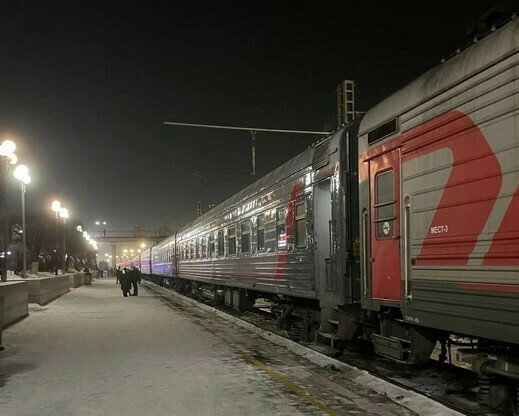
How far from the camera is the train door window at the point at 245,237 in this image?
50.5ft

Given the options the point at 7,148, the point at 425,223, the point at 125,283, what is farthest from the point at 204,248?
the point at 425,223

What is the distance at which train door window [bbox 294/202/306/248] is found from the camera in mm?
10820

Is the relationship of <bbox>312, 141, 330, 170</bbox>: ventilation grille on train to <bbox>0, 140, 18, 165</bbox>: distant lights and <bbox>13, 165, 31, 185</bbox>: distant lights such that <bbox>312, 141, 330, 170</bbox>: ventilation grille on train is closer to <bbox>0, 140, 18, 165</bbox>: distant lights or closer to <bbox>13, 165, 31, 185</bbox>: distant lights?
<bbox>0, 140, 18, 165</bbox>: distant lights

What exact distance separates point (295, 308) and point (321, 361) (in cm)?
292

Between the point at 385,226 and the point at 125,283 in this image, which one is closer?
the point at 385,226

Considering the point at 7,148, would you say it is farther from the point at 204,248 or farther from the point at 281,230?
the point at 281,230

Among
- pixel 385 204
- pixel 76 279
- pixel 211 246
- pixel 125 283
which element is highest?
pixel 385 204

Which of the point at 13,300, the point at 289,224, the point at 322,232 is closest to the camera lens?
the point at 322,232

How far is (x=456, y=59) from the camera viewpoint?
19.7 feet

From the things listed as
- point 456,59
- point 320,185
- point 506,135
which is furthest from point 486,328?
point 320,185

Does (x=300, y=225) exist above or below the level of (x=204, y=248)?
above

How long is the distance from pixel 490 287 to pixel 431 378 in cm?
331

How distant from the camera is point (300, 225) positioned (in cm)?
1105

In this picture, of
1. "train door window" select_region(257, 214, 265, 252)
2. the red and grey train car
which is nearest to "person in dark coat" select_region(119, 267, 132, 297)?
the red and grey train car
